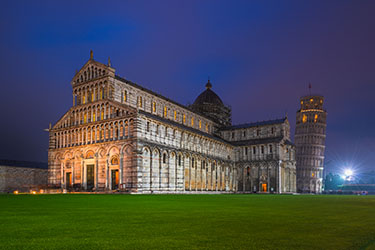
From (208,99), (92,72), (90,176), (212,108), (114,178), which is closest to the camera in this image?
(114,178)

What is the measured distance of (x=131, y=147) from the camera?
48812mm

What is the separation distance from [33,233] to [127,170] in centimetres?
4077

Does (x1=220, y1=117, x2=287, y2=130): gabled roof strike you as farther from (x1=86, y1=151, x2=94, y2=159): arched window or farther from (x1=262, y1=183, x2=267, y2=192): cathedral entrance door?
Result: (x1=86, y1=151, x2=94, y2=159): arched window

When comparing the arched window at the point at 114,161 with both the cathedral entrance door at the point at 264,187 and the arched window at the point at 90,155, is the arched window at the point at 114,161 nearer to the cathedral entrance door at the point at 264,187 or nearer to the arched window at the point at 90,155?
the arched window at the point at 90,155

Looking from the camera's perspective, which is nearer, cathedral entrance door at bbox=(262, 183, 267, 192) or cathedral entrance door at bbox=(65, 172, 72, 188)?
cathedral entrance door at bbox=(65, 172, 72, 188)

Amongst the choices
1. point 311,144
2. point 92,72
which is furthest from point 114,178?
point 311,144

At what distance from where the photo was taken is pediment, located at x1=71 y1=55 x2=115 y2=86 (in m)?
53.8

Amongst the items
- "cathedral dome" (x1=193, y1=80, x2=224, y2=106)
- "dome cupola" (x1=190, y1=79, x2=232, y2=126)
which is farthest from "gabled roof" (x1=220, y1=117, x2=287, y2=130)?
"cathedral dome" (x1=193, y1=80, x2=224, y2=106)

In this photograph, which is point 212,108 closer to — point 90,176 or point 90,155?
point 90,155

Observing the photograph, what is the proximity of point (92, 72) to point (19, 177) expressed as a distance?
27.0 meters

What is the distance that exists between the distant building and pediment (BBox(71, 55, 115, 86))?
20660 mm

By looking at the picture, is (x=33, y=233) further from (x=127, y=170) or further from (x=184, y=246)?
(x=127, y=170)

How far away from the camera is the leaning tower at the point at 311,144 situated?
117125 millimetres

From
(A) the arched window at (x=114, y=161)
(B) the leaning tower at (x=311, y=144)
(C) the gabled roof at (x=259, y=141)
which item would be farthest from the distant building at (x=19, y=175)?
(B) the leaning tower at (x=311, y=144)
